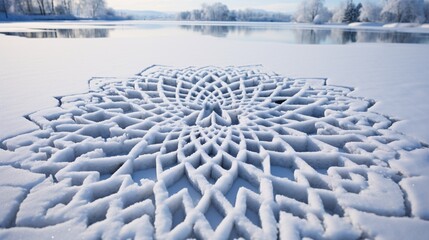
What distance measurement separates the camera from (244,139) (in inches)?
101

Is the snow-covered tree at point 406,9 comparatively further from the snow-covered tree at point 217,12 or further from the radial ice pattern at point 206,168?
the radial ice pattern at point 206,168

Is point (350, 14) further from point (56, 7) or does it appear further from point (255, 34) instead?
point (56, 7)

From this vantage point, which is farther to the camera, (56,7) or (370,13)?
(56,7)

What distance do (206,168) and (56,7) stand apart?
7269cm

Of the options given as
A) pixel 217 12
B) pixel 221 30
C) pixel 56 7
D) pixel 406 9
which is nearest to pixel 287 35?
pixel 221 30

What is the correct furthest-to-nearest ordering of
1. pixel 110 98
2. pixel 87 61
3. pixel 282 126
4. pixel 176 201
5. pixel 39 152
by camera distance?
pixel 87 61
pixel 110 98
pixel 282 126
pixel 39 152
pixel 176 201

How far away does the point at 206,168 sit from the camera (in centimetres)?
211

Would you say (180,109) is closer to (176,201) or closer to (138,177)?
(138,177)

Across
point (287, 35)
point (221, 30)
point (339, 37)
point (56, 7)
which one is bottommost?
point (339, 37)

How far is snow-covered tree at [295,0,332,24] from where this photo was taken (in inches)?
2489

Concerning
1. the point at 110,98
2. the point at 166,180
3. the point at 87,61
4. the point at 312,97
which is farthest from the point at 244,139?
the point at 87,61

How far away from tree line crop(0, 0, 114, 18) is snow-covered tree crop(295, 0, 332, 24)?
49.4 metres

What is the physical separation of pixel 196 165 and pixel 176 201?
0.54 meters

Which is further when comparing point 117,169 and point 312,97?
point 312,97
